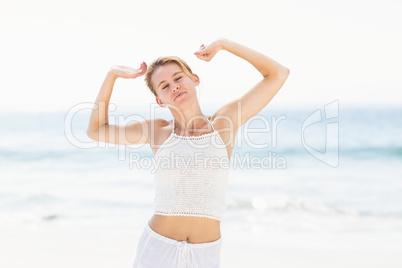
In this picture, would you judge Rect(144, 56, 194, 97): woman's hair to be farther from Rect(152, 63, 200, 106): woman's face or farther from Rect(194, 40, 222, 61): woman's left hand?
Rect(194, 40, 222, 61): woman's left hand

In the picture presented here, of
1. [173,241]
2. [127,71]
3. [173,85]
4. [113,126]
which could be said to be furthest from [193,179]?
[127,71]

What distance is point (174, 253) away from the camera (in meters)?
2.41

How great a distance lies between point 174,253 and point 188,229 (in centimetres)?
16

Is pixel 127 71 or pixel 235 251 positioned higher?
pixel 127 71

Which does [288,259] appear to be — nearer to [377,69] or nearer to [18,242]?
[18,242]

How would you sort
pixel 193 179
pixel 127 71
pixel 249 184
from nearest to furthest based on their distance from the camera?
pixel 193 179 < pixel 127 71 < pixel 249 184

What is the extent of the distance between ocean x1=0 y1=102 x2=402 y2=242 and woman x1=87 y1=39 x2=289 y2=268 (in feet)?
14.1

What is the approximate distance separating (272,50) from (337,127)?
5.48 metres

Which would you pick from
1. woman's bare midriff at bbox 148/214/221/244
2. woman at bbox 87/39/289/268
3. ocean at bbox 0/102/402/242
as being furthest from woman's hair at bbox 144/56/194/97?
ocean at bbox 0/102/402/242

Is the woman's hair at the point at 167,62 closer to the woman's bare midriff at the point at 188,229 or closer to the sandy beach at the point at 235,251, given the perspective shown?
the woman's bare midriff at the point at 188,229

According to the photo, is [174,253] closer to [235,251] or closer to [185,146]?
[185,146]

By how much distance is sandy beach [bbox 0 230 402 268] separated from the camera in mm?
5168

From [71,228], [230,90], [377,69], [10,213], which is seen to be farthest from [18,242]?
[377,69]

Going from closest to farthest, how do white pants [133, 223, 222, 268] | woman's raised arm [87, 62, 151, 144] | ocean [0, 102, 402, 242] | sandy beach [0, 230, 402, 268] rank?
1. white pants [133, 223, 222, 268]
2. woman's raised arm [87, 62, 151, 144]
3. sandy beach [0, 230, 402, 268]
4. ocean [0, 102, 402, 242]
